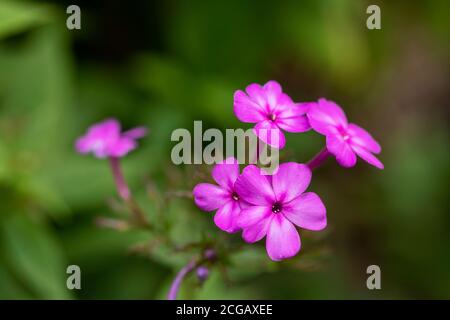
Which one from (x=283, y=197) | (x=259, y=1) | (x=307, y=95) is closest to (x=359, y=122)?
(x=307, y=95)

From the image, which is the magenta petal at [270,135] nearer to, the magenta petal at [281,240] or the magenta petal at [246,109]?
the magenta petal at [246,109]

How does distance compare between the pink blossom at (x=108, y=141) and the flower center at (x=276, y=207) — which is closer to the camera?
the flower center at (x=276, y=207)

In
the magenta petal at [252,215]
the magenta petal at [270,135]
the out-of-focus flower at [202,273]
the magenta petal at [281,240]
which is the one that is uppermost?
the magenta petal at [270,135]

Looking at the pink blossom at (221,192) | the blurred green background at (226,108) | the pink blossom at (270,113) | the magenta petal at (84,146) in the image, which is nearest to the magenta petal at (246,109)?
the pink blossom at (270,113)

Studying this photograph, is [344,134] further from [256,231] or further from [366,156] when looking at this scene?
[256,231]

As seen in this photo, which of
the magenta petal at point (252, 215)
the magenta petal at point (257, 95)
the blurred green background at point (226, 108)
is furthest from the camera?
the blurred green background at point (226, 108)

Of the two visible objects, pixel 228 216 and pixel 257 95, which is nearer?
pixel 228 216

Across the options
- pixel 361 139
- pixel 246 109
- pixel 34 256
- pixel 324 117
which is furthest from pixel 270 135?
pixel 34 256

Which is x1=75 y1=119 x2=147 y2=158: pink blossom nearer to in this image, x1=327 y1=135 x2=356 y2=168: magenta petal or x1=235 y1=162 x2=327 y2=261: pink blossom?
x1=235 y1=162 x2=327 y2=261: pink blossom
